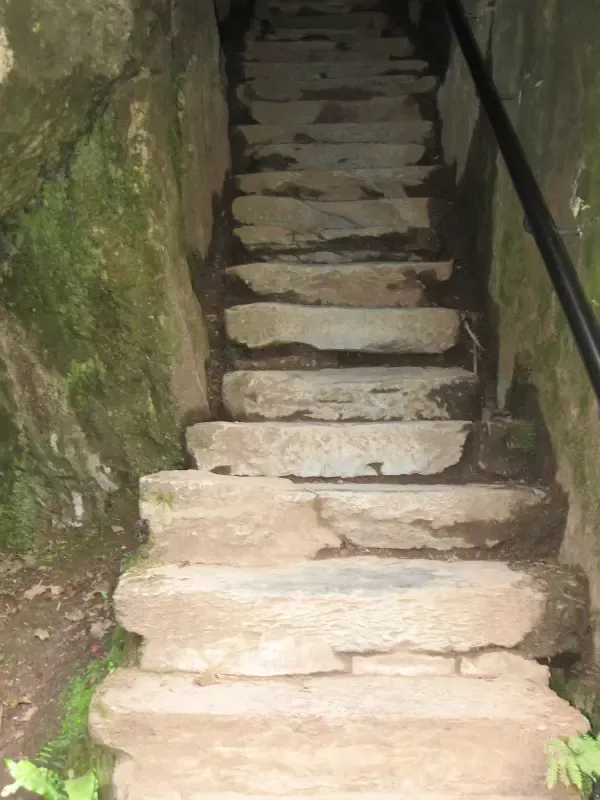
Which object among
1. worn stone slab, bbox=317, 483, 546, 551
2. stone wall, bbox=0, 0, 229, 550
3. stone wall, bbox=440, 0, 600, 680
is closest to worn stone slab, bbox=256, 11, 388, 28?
stone wall, bbox=440, 0, 600, 680

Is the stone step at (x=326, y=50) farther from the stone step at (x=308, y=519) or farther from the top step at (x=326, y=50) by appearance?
the stone step at (x=308, y=519)

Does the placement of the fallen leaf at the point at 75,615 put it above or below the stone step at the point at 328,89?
below

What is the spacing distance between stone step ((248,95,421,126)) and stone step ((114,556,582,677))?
2.74 m

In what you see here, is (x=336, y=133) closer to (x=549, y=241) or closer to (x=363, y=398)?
(x=363, y=398)

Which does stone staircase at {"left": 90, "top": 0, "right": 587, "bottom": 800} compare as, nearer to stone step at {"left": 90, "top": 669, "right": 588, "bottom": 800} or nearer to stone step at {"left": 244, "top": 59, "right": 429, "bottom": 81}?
stone step at {"left": 90, "top": 669, "right": 588, "bottom": 800}

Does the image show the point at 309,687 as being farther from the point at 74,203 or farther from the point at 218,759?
the point at 74,203

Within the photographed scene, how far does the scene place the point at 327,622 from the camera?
174cm

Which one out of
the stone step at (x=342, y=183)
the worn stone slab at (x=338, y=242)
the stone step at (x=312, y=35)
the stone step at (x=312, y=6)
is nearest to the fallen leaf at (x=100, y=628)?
the worn stone slab at (x=338, y=242)

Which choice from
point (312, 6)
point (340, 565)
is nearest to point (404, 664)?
point (340, 565)

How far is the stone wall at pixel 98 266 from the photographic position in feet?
6.06

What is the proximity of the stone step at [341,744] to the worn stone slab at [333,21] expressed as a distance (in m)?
4.20

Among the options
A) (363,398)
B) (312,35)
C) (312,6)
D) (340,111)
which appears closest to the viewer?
(363,398)

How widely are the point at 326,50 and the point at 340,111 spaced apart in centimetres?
75

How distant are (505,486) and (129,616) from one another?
48.2 inches
